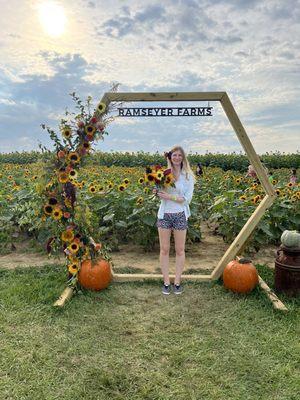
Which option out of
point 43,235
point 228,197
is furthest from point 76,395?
point 228,197

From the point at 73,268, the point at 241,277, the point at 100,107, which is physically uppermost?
the point at 100,107

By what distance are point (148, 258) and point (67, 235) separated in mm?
2068

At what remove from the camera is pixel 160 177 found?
16.7ft

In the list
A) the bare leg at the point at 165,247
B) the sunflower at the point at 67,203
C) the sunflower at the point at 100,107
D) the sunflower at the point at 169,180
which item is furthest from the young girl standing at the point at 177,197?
the sunflower at the point at 67,203

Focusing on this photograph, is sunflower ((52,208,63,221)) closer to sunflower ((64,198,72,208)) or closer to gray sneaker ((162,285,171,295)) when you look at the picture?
sunflower ((64,198,72,208))

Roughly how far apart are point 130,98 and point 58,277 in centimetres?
264

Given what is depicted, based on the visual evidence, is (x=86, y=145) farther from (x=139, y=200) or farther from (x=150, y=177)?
(x=139, y=200)

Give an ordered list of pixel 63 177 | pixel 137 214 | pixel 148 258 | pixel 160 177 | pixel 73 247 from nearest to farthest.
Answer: pixel 160 177, pixel 63 177, pixel 73 247, pixel 148 258, pixel 137 214

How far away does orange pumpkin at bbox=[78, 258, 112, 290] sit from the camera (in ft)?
17.9

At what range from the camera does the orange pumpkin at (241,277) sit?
17.8ft

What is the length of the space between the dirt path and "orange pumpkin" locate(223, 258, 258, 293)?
1111 millimetres

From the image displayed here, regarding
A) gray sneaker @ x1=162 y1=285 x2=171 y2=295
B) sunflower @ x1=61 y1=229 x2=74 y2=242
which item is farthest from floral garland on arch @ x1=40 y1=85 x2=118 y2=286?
gray sneaker @ x1=162 y1=285 x2=171 y2=295

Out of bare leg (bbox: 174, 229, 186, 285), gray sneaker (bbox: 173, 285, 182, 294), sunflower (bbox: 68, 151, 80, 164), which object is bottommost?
gray sneaker (bbox: 173, 285, 182, 294)

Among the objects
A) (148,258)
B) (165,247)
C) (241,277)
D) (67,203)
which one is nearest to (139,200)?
(148,258)
